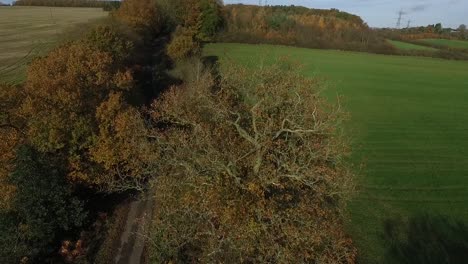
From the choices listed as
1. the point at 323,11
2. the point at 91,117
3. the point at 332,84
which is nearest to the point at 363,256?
the point at 91,117

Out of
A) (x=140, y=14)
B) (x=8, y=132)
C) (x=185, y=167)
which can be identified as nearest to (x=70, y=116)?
(x=8, y=132)

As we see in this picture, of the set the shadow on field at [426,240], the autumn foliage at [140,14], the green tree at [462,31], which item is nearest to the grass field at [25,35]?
the autumn foliage at [140,14]

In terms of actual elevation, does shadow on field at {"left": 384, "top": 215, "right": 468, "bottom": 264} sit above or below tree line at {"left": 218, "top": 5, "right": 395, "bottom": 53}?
below

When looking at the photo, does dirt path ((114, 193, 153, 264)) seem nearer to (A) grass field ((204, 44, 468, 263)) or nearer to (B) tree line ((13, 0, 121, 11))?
(A) grass field ((204, 44, 468, 263))

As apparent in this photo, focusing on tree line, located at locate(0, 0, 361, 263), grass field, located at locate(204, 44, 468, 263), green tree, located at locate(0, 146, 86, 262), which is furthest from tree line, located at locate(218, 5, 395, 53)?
green tree, located at locate(0, 146, 86, 262)

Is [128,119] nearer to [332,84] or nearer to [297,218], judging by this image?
[297,218]
